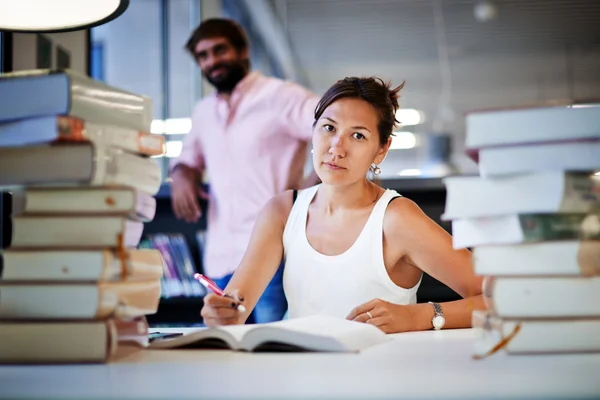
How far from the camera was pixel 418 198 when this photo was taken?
3127 mm

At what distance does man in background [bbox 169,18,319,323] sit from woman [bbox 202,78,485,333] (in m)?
0.89

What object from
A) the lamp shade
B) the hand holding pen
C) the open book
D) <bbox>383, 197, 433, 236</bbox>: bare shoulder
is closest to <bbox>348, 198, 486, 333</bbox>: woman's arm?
<bbox>383, 197, 433, 236</bbox>: bare shoulder

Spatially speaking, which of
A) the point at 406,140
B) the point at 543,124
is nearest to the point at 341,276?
the point at 543,124

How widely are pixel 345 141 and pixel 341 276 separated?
Answer: 33 centimetres

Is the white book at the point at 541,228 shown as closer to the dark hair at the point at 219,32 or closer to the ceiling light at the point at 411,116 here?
the dark hair at the point at 219,32

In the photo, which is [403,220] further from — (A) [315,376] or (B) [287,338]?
(A) [315,376]

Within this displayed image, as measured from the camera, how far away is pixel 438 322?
1.55 m

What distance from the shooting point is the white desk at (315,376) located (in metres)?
0.71

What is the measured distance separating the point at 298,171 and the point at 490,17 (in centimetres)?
485

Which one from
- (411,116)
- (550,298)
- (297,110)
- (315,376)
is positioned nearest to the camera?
(315,376)

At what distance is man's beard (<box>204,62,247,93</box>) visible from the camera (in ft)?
9.70

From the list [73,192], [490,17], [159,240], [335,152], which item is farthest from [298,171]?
[490,17]

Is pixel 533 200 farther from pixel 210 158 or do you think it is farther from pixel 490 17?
pixel 490 17

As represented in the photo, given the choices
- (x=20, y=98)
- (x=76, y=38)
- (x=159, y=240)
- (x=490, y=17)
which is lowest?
(x=159, y=240)
